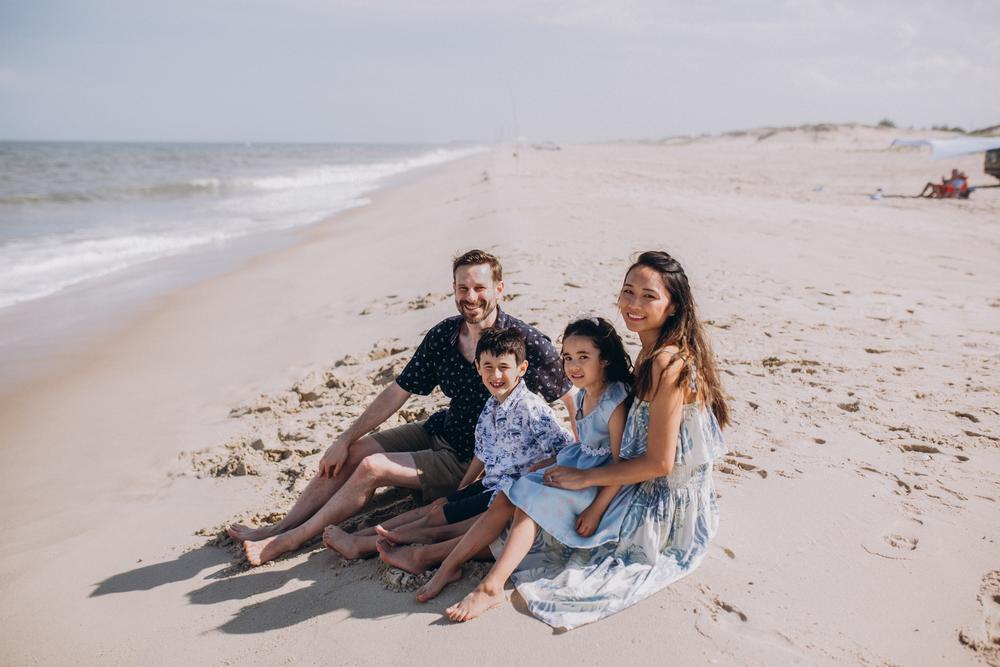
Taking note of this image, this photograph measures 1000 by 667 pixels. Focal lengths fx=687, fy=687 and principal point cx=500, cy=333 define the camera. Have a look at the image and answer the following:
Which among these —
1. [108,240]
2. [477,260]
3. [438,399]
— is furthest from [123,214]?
[477,260]

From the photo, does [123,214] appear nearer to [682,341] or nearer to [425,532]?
[425,532]

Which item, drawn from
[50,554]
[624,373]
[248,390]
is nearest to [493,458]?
[624,373]

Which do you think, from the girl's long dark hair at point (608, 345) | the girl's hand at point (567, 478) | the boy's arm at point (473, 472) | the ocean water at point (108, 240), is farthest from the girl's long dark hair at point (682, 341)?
the ocean water at point (108, 240)

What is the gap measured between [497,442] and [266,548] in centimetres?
112

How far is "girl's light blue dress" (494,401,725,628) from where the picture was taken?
8.13ft

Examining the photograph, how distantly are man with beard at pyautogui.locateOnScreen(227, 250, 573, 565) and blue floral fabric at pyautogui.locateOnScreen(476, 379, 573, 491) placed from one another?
237 mm

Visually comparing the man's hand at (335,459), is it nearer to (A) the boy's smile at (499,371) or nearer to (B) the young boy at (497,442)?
(B) the young boy at (497,442)

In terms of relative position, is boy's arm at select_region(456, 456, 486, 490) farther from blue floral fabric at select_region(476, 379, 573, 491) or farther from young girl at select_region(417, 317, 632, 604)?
young girl at select_region(417, 317, 632, 604)

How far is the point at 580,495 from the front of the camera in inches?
101

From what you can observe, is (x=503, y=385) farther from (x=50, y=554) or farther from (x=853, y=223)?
(x=853, y=223)

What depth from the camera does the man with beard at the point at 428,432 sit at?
303cm

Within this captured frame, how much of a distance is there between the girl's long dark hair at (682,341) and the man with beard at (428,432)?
67cm

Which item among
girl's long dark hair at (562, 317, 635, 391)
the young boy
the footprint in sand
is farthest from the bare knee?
the footprint in sand

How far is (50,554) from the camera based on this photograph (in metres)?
3.31
